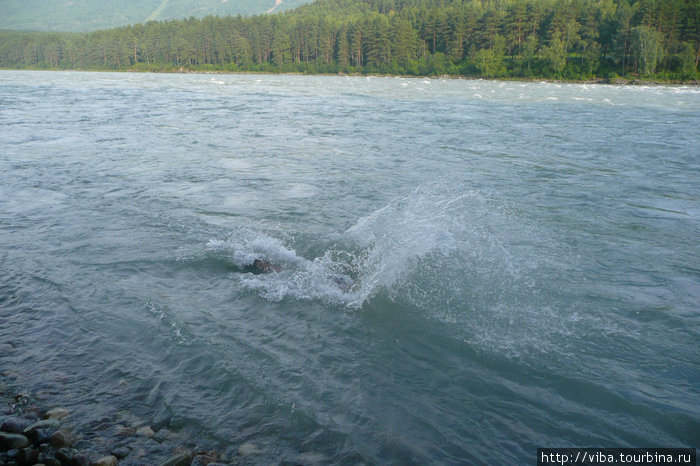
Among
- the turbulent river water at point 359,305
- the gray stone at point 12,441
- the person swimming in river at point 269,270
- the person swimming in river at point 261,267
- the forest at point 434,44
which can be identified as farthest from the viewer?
the forest at point 434,44

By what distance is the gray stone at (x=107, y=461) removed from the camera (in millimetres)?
3846

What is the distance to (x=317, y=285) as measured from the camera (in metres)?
7.25

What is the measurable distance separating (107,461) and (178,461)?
587 mm

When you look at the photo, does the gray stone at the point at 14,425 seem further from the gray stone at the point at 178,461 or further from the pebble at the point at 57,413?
the gray stone at the point at 178,461

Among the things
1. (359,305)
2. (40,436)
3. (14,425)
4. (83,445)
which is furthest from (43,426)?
(359,305)

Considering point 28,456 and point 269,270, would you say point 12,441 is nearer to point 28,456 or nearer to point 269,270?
point 28,456

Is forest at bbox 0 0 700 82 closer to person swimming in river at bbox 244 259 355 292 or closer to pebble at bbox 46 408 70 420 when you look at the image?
person swimming in river at bbox 244 259 355 292

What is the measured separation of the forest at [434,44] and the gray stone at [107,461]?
88.5 metres

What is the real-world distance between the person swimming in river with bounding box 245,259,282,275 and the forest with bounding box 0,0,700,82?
278 feet

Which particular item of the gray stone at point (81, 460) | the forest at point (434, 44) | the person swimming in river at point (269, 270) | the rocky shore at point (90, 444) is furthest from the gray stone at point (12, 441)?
the forest at point (434, 44)

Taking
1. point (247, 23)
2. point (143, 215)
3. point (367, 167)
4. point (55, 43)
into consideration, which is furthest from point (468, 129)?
point (55, 43)

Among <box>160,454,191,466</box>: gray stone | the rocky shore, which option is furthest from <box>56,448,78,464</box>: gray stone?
<box>160,454,191,466</box>: gray stone

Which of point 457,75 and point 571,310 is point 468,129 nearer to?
point 571,310

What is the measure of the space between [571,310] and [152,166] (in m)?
13.1
